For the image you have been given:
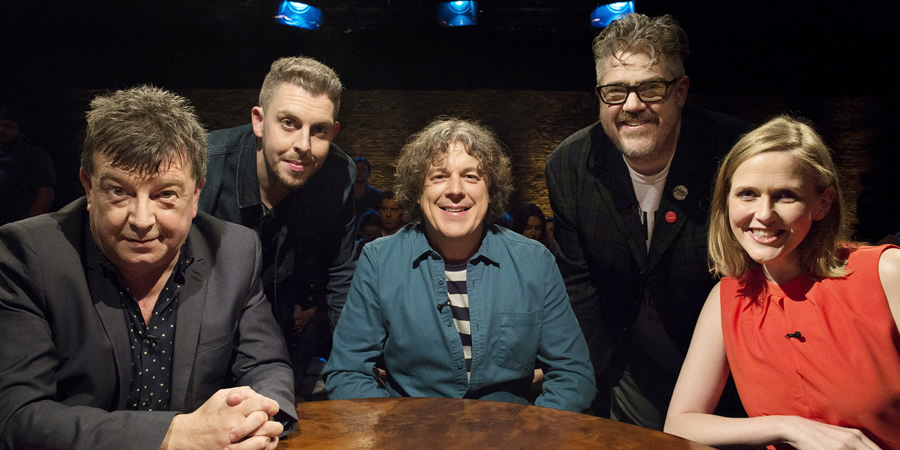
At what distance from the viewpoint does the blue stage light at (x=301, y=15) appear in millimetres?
3742

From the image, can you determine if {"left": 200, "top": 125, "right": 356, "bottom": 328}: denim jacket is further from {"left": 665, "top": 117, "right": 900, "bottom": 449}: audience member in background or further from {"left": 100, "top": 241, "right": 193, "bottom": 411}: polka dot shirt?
{"left": 665, "top": 117, "right": 900, "bottom": 449}: audience member in background

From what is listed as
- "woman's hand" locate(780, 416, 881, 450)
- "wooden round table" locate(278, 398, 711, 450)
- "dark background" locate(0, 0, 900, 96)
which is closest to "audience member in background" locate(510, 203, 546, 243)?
"dark background" locate(0, 0, 900, 96)

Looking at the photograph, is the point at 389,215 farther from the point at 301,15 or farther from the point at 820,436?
the point at 820,436

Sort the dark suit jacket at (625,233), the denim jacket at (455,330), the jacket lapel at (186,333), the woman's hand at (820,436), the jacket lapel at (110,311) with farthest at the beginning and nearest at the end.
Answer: the dark suit jacket at (625,233) → the denim jacket at (455,330) → the jacket lapel at (186,333) → the jacket lapel at (110,311) → the woman's hand at (820,436)

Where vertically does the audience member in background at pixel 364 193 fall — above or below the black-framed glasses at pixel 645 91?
below

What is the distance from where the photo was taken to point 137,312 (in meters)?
1.68

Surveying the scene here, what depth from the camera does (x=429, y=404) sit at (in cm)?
163

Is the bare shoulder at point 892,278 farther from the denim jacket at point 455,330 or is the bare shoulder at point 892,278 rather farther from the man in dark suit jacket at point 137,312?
the man in dark suit jacket at point 137,312

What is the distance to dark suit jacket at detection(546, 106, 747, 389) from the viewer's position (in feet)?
7.70

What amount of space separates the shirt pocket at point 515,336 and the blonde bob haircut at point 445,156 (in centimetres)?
38

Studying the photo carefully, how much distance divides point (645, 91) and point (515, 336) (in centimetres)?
105

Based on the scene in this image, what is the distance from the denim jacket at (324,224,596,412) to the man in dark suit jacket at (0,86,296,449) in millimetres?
335

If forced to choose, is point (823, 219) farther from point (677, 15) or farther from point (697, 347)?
point (677, 15)

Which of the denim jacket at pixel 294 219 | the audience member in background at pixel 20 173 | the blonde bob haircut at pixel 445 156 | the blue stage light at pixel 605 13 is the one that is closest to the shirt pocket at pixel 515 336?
the blonde bob haircut at pixel 445 156
